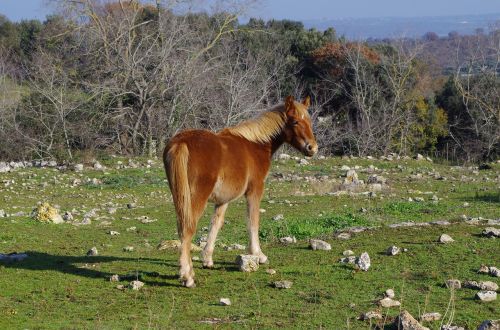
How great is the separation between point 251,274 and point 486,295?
2901 millimetres

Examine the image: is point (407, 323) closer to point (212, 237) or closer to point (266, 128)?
point (212, 237)

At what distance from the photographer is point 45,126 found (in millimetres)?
31750

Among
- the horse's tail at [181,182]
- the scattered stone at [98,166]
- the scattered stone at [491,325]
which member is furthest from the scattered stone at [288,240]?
the scattered stone at [98,166]

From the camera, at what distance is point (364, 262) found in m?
9.53

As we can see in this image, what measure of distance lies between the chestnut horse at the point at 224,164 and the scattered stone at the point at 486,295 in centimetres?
296

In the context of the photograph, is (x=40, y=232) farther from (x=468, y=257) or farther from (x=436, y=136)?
(x=436, y=136)

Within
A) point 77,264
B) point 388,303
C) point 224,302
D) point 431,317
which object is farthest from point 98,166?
point 431,317

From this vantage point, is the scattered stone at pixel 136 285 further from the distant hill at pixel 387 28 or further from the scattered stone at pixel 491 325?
the distant hill at pixel 387 28

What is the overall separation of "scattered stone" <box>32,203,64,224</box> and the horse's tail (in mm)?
6769

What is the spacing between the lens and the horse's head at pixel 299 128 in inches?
388

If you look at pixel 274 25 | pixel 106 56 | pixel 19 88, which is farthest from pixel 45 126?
pixel 274 25

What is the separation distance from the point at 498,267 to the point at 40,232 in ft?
27.1

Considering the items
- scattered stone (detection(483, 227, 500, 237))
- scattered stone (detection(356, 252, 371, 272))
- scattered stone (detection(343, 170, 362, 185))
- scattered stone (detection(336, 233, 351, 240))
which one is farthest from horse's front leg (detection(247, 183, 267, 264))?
scattered stone (detection(343, 170, 362, 185))

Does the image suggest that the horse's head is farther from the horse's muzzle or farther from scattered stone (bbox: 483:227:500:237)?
scattered stone (bbox: 483:227:500:237)
